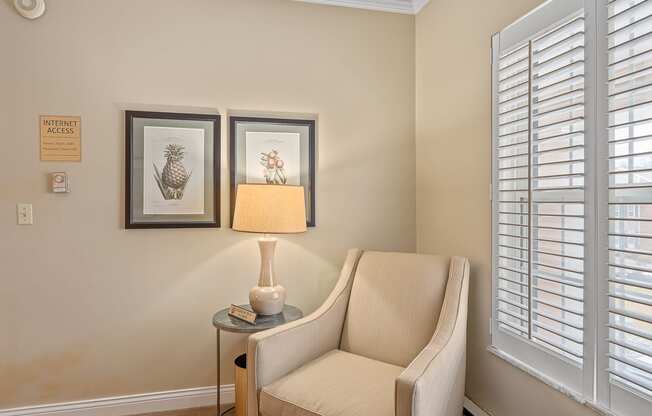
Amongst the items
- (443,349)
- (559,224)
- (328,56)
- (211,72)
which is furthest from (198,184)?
(559,224)

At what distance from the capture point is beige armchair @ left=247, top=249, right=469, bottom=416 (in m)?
1.67

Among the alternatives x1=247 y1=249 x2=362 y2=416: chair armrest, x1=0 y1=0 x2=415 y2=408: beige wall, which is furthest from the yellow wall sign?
x1=247 y1=249 x2=362 y2=416: chair armrest

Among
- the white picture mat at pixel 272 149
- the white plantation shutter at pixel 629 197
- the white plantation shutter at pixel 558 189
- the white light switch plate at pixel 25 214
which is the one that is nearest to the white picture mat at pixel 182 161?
the white picture mat at pixel 272 149

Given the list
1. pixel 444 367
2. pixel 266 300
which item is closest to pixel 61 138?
pixel 266 300

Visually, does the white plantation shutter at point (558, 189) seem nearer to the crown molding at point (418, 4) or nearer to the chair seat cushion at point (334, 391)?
the chair seat cushion at point (334, 391)

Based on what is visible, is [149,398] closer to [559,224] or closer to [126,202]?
[126,202]

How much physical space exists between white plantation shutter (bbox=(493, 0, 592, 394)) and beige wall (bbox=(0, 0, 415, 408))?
36.8 inches

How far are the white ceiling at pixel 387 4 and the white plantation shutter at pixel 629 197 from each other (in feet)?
5.01

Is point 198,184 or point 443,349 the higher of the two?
point 198,184

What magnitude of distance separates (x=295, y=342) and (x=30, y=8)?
2.21 m

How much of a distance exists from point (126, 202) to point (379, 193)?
1520mm

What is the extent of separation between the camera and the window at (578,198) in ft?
4.45

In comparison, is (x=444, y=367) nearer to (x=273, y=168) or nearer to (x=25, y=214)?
(x=273, y=168)

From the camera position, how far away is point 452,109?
244 centimetres
